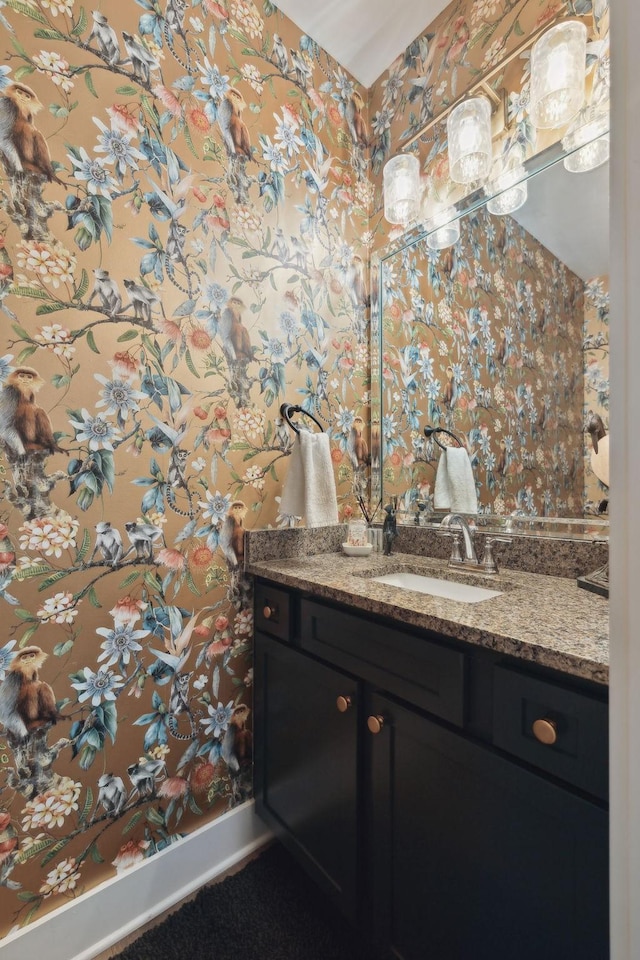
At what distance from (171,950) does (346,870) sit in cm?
50

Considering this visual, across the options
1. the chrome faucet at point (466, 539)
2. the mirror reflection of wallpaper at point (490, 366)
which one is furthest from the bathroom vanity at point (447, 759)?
the mirror reflection of wallpaper at point (490, 366)

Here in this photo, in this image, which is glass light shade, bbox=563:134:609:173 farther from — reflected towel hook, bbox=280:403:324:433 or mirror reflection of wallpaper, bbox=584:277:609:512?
reflected towel hook, bbox=280:403:324:433

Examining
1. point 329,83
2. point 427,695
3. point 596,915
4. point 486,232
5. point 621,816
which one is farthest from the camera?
point 329,83

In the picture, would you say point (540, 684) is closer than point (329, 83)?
Yes

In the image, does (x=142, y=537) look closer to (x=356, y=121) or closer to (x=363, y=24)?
(x=356, y=121)

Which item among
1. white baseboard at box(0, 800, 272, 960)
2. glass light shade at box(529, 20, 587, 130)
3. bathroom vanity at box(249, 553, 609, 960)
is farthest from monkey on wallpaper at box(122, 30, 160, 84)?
white baseboard at box(0, 800, 272, 960)

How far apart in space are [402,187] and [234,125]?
0.62 meters

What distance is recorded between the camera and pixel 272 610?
54.4 inches

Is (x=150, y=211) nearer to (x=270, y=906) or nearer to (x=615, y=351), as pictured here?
(x=615, y=351)

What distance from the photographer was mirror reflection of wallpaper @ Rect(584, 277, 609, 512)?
44.6 inches

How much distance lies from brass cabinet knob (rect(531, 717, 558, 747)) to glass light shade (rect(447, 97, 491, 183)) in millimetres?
1535

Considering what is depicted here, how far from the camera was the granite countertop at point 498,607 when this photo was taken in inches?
28.9

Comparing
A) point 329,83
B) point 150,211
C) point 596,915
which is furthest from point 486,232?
point 596,915

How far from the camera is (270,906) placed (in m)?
1.25
